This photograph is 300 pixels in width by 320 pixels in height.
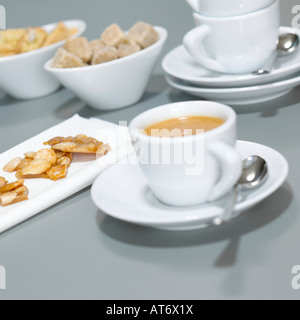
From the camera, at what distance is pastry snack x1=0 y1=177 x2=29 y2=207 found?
1016 mm

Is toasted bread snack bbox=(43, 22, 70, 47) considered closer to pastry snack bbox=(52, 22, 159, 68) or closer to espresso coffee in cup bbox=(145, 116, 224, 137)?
pastry snack bbox=(52, 22, 159, 68)

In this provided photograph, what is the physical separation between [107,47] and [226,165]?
2.06 ft

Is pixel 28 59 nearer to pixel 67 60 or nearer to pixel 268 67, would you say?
pixel 67 60

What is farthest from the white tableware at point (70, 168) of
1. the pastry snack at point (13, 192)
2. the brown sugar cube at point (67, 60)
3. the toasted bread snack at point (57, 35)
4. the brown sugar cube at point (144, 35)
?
the toasted bread snack at point (57, 35)

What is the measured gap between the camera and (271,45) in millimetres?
1264

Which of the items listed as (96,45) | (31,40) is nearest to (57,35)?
(31,40)

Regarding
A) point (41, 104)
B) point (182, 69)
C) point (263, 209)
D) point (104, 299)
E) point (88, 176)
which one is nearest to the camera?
point (104, 299)

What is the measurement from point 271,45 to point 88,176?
19.0 inches

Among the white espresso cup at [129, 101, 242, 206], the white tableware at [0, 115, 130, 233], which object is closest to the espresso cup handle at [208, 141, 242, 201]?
the white espresso cup at [129, 101, 242, 206]

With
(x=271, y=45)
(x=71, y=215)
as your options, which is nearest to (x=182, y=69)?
(x=271, y=45)

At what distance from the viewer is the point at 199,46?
4.19ft

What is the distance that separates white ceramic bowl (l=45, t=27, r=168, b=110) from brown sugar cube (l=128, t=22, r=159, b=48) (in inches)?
1.0

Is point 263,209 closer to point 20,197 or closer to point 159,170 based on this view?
point 159,170

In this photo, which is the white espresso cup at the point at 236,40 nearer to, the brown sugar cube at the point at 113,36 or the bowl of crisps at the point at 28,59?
the brown sugar cube at the point at 113,36
